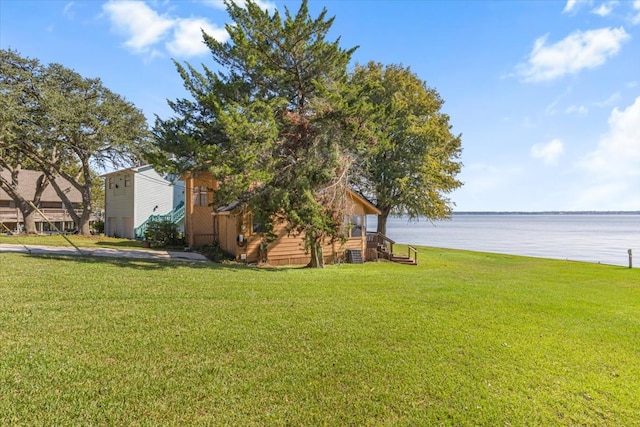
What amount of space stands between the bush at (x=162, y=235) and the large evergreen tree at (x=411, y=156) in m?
11.2

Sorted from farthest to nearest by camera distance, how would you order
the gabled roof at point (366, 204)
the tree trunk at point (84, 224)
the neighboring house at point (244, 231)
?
the tree trunk at point (84, 224), the gabled roof at point (366, 204), the neighboring house at point (244, 231)

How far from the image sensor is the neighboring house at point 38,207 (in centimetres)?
2845

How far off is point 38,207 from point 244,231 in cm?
2303

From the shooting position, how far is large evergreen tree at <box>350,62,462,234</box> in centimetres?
2305

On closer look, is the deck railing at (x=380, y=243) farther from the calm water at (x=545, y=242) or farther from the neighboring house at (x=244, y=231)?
the calm water at (x=545, y=242)

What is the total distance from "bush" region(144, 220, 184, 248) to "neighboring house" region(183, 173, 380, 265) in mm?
721

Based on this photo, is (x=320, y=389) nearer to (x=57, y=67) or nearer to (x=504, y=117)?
(x=504, y=117)

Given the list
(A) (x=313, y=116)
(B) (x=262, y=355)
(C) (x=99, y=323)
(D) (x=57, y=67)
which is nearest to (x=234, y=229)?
(A) (x=313, y=116)

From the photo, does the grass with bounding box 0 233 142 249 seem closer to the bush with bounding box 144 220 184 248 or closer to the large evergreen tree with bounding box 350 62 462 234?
the bush with bounding box 144 220 184 248

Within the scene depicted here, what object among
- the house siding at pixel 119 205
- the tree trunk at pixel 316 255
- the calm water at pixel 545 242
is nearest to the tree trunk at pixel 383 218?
the calm water at pixel 545 242

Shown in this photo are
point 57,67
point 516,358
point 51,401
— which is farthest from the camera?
point 57,67

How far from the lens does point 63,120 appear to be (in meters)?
21.2

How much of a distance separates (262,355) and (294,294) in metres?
3.57

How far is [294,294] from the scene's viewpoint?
27.3ft
